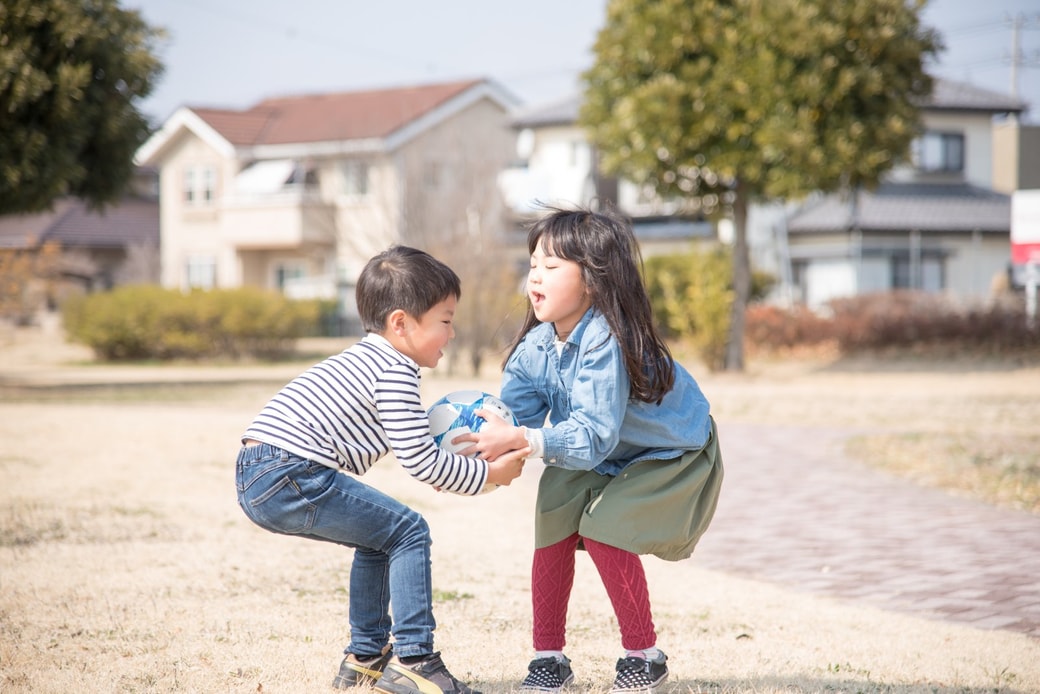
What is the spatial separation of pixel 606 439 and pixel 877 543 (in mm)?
3787

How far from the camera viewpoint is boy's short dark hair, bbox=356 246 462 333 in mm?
3301

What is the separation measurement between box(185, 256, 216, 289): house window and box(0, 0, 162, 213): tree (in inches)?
885

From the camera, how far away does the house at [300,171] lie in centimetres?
3469

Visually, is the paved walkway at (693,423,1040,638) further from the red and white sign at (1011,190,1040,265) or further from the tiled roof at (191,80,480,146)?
the tiled roof at (191,80,480,146)

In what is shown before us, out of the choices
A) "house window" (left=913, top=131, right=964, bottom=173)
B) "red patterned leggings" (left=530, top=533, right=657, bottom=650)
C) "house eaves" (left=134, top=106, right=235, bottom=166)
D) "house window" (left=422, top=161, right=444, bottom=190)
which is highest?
"house eaves" (left=134, top=106, right=235, bottom=166)

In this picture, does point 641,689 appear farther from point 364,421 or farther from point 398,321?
point 398,321

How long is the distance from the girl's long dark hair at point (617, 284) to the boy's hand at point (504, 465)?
1.31 ft

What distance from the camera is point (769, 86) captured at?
1644cm

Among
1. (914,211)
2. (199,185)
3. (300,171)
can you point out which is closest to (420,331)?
(914,211)

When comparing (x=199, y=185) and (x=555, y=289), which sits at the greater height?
(x=199, y=185)

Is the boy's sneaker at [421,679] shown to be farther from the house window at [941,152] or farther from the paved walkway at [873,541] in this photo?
the house window at [941,152]

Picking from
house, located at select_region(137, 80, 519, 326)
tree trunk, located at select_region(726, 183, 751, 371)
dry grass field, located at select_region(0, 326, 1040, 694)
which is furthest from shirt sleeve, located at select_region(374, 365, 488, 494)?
house, located at select_region(137, 80, 519, 326)

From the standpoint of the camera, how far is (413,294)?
10.8ft

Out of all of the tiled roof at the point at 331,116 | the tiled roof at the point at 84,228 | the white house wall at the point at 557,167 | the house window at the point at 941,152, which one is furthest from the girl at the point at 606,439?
the tiled roof at the point at 84,228
